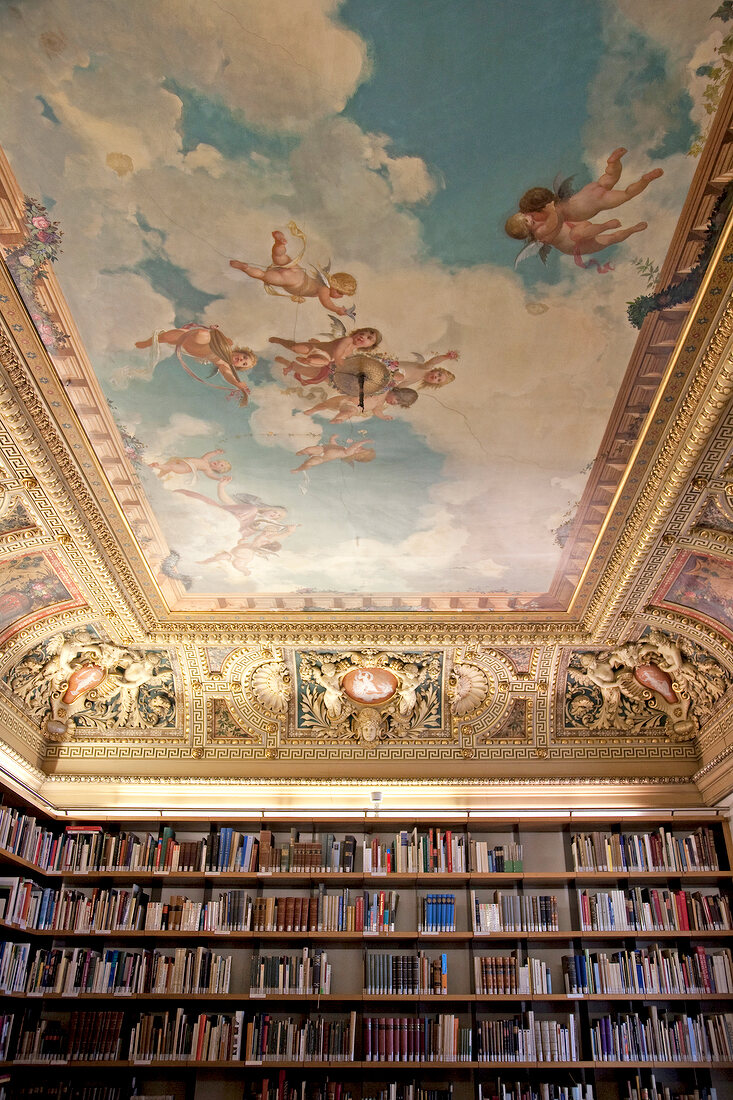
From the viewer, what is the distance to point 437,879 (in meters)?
9.07

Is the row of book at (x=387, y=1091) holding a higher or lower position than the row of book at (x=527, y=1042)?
lower

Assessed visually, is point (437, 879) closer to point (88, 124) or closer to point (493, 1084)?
point (493, 1084)

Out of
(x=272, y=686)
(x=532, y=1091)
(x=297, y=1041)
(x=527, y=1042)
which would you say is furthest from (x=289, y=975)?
(x=272, y=686)

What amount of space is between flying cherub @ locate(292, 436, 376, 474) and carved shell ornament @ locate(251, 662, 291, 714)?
3507 mm

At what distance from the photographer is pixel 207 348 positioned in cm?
597

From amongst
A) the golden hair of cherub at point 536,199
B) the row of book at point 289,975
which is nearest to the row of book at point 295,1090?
A: the row of book at point 289,975

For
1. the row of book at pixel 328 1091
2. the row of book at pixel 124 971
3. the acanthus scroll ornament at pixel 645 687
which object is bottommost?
the row of book at pixel 328 1091

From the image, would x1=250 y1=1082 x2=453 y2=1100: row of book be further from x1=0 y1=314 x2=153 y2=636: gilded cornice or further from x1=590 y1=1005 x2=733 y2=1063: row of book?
x1=0 y1=314 x2=153 y2=636: gilded cornice

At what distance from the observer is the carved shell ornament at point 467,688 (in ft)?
32.3

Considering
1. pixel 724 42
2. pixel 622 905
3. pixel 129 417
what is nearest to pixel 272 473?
pixel 129 417

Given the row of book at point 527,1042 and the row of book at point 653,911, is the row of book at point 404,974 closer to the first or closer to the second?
the row of book at point 527,1042

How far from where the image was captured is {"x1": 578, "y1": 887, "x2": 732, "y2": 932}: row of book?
8672 mm

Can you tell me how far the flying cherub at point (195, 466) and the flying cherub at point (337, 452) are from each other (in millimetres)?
653

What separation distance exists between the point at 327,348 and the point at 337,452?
3.63ft
